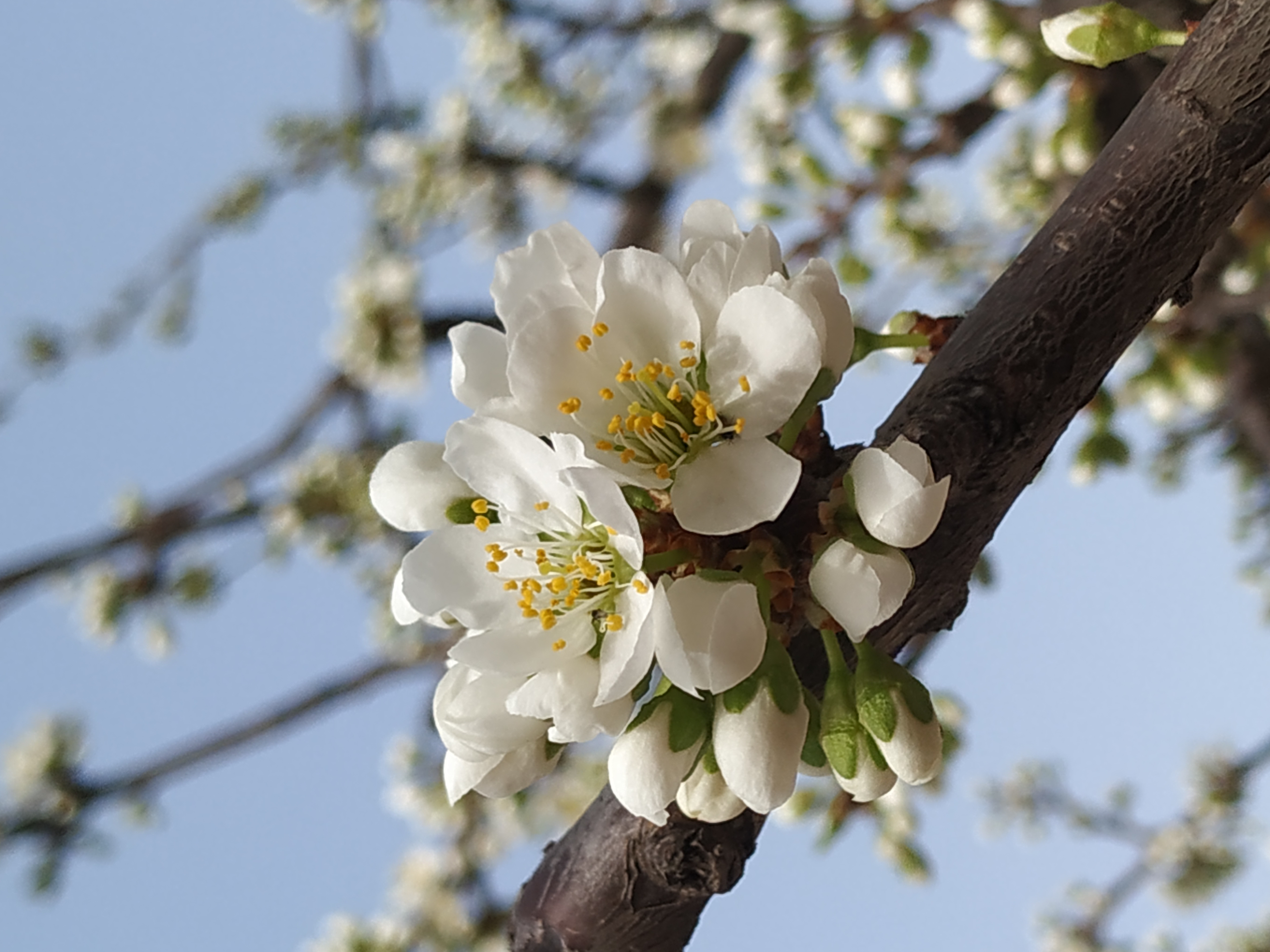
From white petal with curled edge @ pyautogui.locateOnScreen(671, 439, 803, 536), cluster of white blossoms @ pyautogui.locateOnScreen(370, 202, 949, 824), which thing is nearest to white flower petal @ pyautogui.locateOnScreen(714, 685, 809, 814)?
cluster of white blossoms @ pyautogui.locateOnScreen(370, 202, 949, 824)

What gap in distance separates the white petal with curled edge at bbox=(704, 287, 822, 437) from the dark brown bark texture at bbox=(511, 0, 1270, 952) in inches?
3.2

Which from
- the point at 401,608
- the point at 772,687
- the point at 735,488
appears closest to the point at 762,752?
the point at 772,687

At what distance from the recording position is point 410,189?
2838mm

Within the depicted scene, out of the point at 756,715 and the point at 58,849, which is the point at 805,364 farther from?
the point at 58,849

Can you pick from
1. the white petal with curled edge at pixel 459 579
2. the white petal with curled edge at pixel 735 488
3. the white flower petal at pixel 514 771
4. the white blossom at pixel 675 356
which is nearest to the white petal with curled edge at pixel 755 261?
the white blossom at pixel 675 356

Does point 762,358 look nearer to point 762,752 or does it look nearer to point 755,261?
point 755,261

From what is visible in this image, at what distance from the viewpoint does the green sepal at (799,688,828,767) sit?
0.63 meters

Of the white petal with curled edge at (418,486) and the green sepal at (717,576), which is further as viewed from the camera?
the white petal with curled edge at (418,486)

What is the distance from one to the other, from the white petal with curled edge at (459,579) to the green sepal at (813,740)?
7.6 inches

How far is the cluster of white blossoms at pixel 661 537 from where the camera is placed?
1.79 ft

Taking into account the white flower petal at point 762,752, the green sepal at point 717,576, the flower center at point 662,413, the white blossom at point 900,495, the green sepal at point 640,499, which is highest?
the white blossom at point 900,495

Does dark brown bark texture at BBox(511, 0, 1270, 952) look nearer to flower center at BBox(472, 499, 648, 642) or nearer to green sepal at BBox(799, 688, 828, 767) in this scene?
green sepal at BBox(799, 688, 828, 767)

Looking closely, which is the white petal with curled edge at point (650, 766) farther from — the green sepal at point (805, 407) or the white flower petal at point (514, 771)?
the green sepal at point (805, 407)

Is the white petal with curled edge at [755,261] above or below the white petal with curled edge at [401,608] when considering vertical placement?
above
